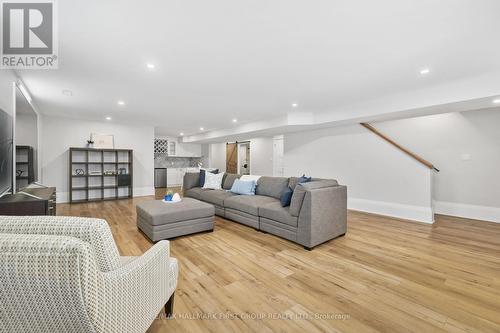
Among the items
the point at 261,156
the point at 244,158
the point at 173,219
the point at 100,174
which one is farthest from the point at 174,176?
the point at 173,219

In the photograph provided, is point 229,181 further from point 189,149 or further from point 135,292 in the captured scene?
point 189,149

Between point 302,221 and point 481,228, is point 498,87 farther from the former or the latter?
point 302,221

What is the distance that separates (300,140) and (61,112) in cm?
593

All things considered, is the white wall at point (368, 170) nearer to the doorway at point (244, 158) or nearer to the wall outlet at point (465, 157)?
the wall outlet at point (465, 157)

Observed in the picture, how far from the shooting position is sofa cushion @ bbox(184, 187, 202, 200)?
4730 mm

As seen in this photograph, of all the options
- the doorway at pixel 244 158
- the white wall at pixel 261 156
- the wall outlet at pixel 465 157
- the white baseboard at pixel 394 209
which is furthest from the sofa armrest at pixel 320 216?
the doorway at pixel 244 158

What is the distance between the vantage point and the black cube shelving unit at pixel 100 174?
5930mm

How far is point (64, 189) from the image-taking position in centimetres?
585

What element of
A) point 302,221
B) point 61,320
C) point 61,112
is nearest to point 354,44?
point 302,221

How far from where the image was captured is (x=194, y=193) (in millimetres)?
4852

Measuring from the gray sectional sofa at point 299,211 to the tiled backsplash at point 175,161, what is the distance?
6435 mm

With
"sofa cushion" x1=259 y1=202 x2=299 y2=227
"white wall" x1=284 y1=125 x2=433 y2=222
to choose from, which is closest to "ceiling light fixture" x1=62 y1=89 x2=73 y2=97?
"sofa cushion" x1=259 y1=202 x2=299 y2=227

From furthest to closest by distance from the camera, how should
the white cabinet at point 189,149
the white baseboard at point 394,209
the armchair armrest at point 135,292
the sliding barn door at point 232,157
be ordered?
the sliding barn door at point 232,157, the white cabinet at point 189,149, the white baseboard at point 394,209, the armchair armrest at point 135,292

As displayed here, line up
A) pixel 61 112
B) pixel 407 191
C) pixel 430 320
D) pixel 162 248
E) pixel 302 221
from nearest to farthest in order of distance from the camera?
pixel 162 248
pixel 430 320
pixel 302 221
pixel 407 191
pixel 61 112
